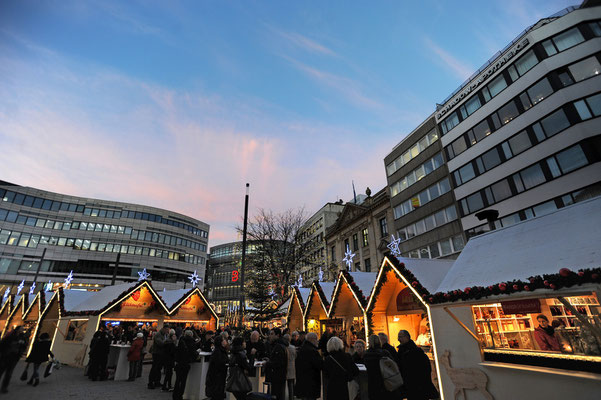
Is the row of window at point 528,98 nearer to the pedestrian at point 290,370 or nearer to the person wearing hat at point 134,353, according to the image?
the pedestrian at point 290,370

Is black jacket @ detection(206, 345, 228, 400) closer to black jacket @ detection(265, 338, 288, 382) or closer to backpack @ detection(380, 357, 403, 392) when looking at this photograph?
black jacket @ detection(265, 338, 288, 382)

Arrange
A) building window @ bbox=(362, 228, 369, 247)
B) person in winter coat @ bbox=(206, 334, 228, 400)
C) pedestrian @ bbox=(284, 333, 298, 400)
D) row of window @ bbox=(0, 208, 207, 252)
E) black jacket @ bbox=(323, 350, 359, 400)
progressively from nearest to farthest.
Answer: black jacket @ bbox=(323, 350, 359, 400) → person in winter coat @ bbox=(206, 334, 228, 400) → pedestrian @ bbox=(284, 333, 298, 400) → building window @ bbox=(362, 228, 369, 247) → row of window @ bbox=(0, 208, 207, 252)

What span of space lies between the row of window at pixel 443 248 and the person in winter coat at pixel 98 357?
23887mm

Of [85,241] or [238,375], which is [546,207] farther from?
[85,241]

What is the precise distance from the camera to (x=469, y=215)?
908 inches

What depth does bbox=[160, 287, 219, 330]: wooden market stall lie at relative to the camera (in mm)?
19641

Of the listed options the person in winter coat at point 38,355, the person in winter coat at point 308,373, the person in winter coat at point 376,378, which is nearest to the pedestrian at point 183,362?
the person in winter coat at point 308,373

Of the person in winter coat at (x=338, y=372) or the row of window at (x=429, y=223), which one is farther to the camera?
the row of window at (x=429, y=223)

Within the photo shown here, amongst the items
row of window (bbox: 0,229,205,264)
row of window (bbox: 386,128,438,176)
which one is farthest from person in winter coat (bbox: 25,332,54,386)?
row of window (bbox: 0,229,205,264)

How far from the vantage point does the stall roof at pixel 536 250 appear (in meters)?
5.58

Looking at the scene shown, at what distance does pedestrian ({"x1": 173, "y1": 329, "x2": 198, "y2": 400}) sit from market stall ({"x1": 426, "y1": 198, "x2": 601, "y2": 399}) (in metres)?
7.04

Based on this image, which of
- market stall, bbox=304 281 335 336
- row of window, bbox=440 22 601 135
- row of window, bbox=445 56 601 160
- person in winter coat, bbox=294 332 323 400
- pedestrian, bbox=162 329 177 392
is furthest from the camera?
row of window, bbox=440 22 601 135

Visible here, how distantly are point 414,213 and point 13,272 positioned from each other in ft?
199

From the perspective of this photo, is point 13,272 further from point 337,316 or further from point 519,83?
point 519,83
